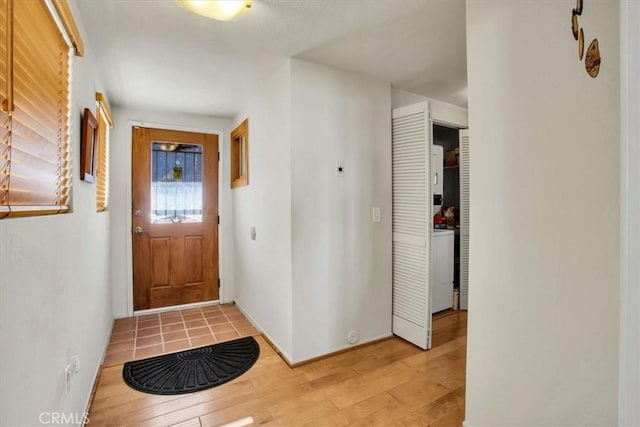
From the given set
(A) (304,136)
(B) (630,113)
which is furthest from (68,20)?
(B) (630,113)

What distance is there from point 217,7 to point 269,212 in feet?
5.10

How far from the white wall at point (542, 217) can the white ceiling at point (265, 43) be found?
0.55 metres

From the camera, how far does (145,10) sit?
5.56 feet

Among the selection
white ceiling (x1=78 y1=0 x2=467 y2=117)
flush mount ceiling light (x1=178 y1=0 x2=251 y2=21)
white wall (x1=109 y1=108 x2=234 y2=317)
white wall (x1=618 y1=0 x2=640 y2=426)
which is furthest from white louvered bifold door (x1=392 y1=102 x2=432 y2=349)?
white wall (x1=109 y1=108 x2=234 y2=317)

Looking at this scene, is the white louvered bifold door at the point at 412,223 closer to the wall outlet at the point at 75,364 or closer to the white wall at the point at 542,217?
the white wall at the point at 542,217

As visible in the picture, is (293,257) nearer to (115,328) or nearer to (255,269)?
(255,269)

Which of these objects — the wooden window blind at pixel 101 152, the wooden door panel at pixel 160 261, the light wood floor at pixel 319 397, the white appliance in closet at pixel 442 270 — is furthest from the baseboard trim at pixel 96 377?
the white appliance in closet at pixel 442 270

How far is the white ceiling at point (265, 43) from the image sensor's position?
67.6 inches

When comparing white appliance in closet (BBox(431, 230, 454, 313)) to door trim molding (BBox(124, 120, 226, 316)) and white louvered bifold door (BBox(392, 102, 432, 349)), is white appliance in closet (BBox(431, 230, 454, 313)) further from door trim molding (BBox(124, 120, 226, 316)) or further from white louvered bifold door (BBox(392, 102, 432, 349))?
door trim molding (BBox(124, 120, 226, 316))

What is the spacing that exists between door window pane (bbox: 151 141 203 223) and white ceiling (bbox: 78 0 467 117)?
0.78m

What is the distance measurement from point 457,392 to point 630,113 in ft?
6.43

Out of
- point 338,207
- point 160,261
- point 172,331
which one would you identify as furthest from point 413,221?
point 160,261

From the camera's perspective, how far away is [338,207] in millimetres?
2508

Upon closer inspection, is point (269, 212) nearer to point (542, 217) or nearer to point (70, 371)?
point (70, 371)
